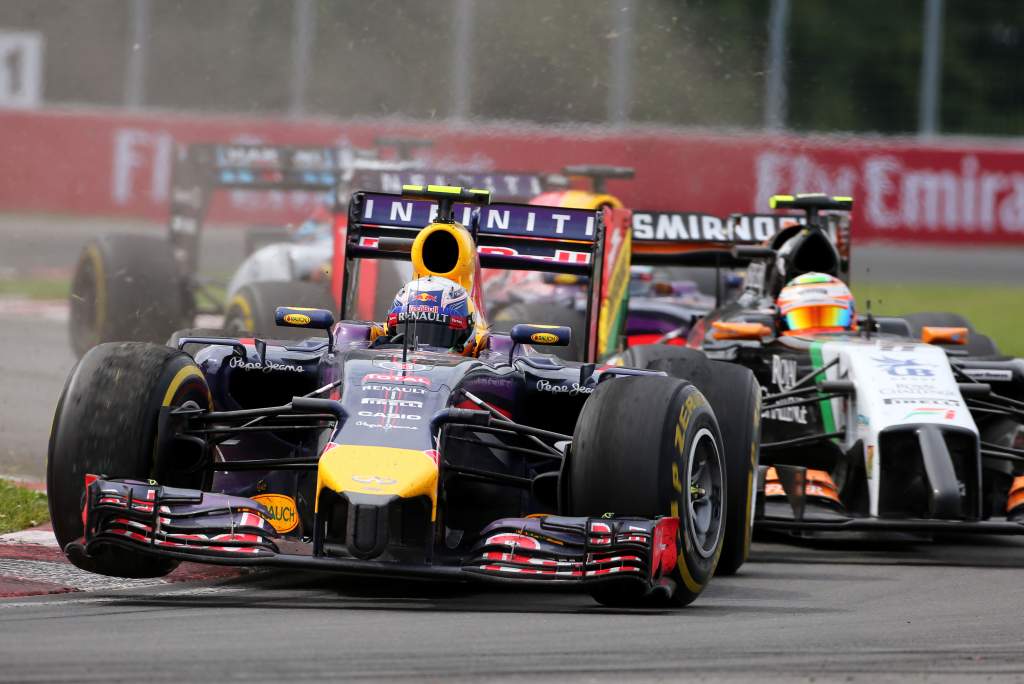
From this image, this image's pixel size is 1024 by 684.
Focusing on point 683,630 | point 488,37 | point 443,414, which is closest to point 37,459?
point 443,414

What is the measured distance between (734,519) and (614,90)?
1848 cm

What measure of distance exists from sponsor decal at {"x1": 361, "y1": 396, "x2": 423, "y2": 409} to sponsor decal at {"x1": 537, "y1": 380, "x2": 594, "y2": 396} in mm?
1064

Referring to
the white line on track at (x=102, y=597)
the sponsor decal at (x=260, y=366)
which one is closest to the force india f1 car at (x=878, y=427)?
the sponsor decal at (x=260, y=366)

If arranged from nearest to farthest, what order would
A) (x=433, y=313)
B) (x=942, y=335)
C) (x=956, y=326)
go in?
(x=433, y=313) → (x=942, y=335) → (x=956, y=326)

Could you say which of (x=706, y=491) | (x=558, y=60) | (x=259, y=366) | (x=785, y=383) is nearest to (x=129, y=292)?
(x=785, y=383)

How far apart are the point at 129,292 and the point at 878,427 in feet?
26.8

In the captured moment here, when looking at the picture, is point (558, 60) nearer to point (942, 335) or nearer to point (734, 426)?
point (942, 335)

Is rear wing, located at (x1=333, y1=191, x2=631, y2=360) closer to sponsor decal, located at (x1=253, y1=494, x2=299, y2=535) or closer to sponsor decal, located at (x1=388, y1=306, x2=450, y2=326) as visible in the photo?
sponsor decal, located at (x1=388, y1=306, x2=450, y2=326)

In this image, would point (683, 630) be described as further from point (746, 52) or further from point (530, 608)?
point (746, 52)

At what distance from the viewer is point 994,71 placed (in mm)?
31422

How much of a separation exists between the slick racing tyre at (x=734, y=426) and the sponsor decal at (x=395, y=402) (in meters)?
1.92

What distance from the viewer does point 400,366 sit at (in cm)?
878

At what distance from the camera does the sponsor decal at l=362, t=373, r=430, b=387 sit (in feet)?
28.2

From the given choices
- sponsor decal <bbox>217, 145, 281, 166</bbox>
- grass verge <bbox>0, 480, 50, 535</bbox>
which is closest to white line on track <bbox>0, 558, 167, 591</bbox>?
grass verge <bbox>0, 480, 50, 535</bbox>
